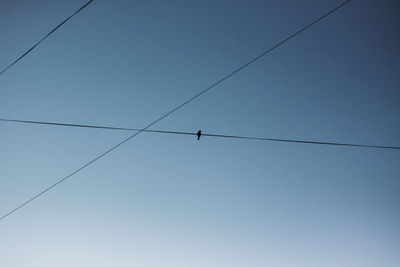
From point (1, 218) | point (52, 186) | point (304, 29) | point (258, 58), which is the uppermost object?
point (304, 29)

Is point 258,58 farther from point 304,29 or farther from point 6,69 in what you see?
point 6,69

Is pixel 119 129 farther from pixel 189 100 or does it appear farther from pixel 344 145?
pixel 344 145

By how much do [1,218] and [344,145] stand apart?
16.3 feet

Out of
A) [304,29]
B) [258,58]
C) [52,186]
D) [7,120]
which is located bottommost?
[52,186]

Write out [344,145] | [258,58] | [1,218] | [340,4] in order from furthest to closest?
[1,218] → [344,145] → [258,58] → [340,4]

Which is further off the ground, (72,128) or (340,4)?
(340,4)

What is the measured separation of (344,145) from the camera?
4.60m

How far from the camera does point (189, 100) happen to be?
4449 mm

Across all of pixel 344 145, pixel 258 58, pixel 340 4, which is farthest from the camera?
pixel 344 145

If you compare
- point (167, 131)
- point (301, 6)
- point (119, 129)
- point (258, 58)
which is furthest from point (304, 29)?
point (119, 129)

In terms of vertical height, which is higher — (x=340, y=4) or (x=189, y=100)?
(x=340, y=4)

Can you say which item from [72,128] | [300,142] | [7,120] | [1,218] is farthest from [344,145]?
[1,218]

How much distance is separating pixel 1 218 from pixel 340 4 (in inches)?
212

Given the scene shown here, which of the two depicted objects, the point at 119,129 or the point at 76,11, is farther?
the point at 119,129
